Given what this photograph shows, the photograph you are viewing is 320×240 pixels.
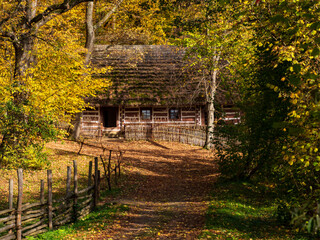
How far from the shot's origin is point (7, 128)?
932 centimetres

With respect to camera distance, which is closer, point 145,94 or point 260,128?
point 260,128

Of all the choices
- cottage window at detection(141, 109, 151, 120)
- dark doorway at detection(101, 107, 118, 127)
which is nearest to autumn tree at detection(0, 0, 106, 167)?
cottage window at detection(141, 109, 151, 120)

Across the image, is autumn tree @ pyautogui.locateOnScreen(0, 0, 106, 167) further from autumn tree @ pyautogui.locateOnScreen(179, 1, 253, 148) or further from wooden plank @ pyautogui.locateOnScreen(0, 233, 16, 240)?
autumn tree @ pyautogui.locateOnScreen(179, 1, 253, 148)

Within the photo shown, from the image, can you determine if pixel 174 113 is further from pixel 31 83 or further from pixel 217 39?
pixel 217 39

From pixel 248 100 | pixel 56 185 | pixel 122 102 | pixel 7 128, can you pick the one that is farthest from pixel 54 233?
pixel 122 102

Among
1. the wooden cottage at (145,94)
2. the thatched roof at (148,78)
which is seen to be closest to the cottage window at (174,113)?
the wooden cottage at (145,94)

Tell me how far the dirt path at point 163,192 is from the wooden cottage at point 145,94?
4.12 metres

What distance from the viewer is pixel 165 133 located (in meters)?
26.0

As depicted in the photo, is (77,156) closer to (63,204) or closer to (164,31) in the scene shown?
(63,204)

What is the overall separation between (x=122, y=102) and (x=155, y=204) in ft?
50.6

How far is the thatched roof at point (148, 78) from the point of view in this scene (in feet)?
86.2

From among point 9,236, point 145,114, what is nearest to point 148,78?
point 145,114

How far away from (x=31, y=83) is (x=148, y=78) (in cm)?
1736

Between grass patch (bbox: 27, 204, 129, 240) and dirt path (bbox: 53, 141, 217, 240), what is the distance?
250mm
